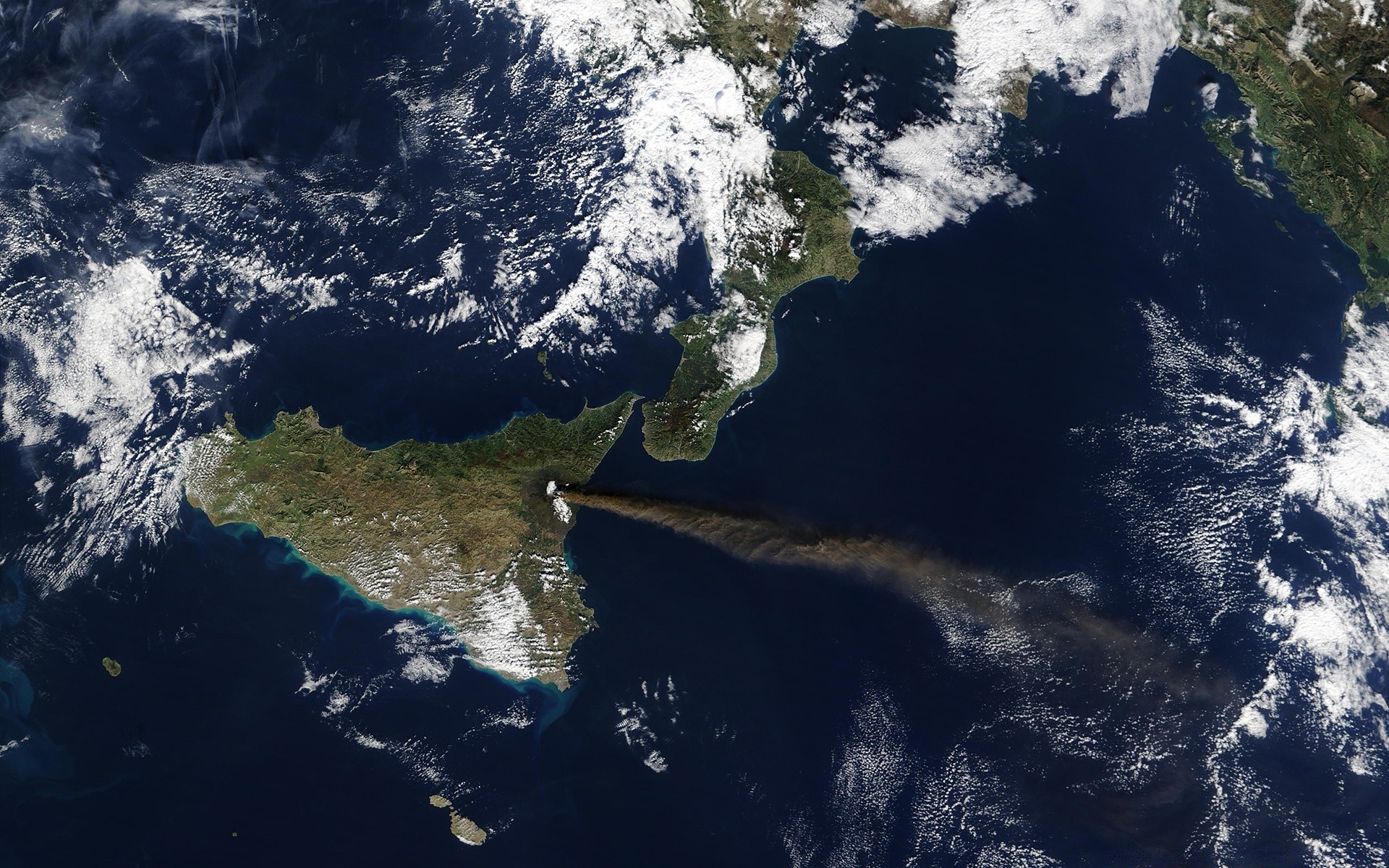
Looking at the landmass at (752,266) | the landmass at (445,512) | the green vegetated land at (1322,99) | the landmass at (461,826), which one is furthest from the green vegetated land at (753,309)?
the green vegetated land at (1322,99)

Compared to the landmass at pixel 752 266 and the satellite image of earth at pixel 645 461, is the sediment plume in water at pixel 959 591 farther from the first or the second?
the landmass at pixel 752 266

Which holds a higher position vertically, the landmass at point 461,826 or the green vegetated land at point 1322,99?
the green vegetated land at point 1322,99

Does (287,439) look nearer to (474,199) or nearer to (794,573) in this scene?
(474,199)

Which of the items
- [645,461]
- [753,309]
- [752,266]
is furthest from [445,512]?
[752,266]

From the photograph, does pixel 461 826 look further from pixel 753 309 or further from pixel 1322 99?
pixel 1322 99

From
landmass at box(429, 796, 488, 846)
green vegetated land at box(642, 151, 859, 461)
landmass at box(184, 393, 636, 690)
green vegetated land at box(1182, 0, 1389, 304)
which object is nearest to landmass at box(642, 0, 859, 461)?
green vegetated land at box(642, 151, 859, 461)

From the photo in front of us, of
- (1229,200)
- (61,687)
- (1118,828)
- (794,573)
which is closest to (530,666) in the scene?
(794,573)

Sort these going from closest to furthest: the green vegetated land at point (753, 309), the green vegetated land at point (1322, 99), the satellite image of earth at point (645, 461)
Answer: the satellite image of earth at point (645, 461), the green vegetated land at point (753, 309), the green vegetated land at point (1322, 99)
